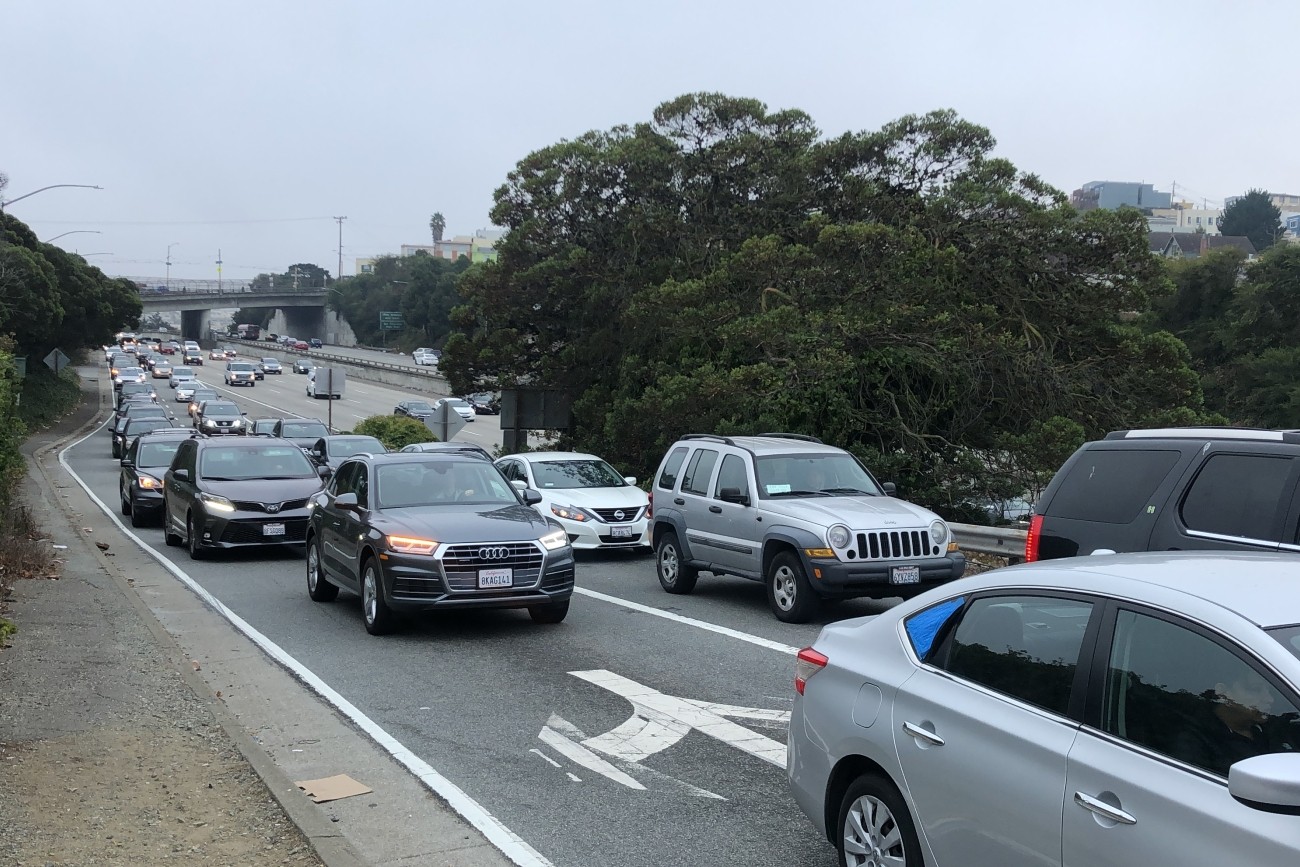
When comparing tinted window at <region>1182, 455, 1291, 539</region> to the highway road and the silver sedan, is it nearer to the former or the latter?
the highway road

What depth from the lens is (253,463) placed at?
19.2m

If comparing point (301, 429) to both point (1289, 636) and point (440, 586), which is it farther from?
point (1289, 636)

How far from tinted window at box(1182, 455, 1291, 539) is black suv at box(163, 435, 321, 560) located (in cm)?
1329

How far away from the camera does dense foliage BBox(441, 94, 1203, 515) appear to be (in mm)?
22719

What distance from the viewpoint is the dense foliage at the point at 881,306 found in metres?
22.7

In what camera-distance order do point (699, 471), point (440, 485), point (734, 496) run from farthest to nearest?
point (699, 471)
point (734, 496)
point (440, 485)

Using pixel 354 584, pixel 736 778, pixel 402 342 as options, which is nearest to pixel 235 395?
pixel 402 342

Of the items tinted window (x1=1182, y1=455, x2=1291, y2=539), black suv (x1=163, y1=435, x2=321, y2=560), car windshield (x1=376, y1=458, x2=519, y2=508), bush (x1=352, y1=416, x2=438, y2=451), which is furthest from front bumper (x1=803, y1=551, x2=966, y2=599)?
bush (x1=352, y1=416, x2=438, y2=451)

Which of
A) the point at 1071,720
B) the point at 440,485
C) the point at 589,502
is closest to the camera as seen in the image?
the point at 1071,720

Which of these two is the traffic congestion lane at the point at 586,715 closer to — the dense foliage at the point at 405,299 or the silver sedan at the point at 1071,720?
the silver sedan at the point at 1071,720

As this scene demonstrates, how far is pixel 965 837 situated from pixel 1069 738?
22.6 inches

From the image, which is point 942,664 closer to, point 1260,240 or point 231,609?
point 231,609

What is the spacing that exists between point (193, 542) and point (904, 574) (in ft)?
35.5

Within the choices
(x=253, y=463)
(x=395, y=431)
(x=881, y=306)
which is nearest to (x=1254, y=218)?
(x=395, y=431)
